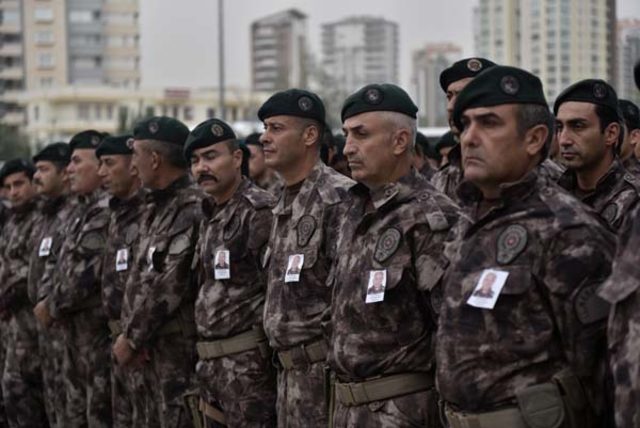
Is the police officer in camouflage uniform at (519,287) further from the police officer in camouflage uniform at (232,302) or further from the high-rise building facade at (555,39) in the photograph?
the high-rise building facade at (555,39)

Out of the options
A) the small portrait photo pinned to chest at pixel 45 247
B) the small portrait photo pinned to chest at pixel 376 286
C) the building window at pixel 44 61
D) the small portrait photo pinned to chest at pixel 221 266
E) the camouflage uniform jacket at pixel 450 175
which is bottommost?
the small portrait photo pinned to chest at pixel 45 247

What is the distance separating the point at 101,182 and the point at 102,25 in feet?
272

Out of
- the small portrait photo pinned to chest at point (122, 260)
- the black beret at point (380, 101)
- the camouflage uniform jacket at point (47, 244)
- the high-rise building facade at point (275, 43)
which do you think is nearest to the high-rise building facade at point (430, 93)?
the high-rise building facade at point (275, 43)

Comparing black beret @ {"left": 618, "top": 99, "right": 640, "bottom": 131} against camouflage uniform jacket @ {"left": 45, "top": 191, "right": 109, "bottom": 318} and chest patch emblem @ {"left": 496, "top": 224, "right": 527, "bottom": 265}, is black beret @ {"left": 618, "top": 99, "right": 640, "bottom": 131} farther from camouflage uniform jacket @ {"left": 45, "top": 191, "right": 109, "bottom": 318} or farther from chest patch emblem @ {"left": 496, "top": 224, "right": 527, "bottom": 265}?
camouflage uniform jacket @ {"left": 45, "top": 191, "right": 109, "bottom": 318}

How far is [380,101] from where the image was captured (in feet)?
16.4

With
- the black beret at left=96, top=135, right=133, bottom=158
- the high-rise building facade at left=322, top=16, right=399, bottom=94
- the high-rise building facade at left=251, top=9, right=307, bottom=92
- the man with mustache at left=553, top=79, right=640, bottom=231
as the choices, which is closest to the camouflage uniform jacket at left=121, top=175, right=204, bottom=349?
the black beret at left=96, top=135, right=133, bottom=158

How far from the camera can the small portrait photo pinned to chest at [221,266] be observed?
614 cm

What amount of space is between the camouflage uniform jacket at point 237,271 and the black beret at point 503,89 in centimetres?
229

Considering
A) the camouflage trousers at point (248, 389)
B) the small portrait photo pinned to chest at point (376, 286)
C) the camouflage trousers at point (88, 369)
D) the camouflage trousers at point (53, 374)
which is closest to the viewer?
the small portrait photo pinned to chest at point (376, 286)

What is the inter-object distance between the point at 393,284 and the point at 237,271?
5.74 ft

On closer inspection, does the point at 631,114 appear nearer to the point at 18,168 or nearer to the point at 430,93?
the point at 18,168

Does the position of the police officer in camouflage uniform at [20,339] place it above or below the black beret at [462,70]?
below

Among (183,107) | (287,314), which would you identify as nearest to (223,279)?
(287,314)

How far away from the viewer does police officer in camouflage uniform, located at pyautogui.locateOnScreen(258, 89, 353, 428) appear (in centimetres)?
545
